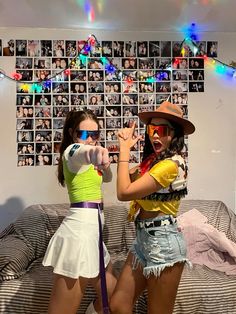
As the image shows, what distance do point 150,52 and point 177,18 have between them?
368 millimetres

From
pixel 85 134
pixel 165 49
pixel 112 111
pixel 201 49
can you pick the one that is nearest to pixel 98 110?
pixel 112 111

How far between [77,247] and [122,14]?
6.20ft

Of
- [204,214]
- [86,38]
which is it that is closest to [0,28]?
[86,38]

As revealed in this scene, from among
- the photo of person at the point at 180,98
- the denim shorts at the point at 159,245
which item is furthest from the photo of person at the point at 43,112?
the denim shorts at the point at 159,245

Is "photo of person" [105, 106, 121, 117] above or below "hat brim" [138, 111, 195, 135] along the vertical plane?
above

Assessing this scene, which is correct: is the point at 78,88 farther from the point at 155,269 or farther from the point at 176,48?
the point at 155,269

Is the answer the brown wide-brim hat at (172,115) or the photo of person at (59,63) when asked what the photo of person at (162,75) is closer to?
the photo of person at (59,63)

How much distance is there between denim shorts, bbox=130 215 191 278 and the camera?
66.3 inches

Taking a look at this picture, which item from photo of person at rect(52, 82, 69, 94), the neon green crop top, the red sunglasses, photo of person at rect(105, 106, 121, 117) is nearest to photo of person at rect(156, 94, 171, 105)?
photo of person at rect(105, 106, 121, 117)

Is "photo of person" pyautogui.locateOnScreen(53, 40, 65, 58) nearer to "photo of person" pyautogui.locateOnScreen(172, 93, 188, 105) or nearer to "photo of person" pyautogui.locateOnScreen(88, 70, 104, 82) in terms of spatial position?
"photo of person" pyautogui.locateOnScreen(88, 70, 104, 82)

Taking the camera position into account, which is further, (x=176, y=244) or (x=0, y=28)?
(x=0, y=28)

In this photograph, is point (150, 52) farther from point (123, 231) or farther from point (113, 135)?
point (123, 231)

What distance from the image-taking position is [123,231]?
299 centimetres

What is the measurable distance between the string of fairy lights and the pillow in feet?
4.05
